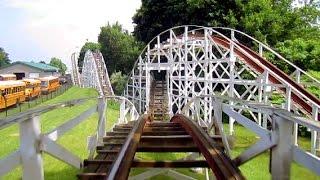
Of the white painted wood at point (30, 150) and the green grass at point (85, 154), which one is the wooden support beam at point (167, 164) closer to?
the white painted wood at point (30, 150)

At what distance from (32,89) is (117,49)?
2821cm

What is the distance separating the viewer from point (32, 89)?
36.2 meters

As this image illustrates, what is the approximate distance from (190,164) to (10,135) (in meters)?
14.4

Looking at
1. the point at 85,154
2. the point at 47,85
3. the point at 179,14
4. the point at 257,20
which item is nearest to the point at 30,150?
the point at 85,154

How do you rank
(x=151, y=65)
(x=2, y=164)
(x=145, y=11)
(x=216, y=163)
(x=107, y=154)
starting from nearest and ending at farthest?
(x=2, y=164)
(x=216, y=163)
(x=107, y=154)
(x=151, y=65)
(x=145, y=11)

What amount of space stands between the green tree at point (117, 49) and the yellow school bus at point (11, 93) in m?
25.3

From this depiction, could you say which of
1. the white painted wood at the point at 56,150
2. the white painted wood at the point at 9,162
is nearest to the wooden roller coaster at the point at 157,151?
the white painted wood at the point at 56,150

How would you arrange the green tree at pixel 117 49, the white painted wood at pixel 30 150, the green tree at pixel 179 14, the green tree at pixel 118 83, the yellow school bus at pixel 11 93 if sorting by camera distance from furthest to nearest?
the green tree at pixel 117 49, the green tree at pixel 118 83, the green tree at pixel 179 14, the yellow school bus at pixel 11 93, the white painted wood at pixel 30 150

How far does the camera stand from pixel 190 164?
4.72 m

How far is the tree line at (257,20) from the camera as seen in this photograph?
22.6 m

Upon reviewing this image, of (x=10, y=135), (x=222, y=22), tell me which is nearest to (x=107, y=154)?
(x=10, y=135)

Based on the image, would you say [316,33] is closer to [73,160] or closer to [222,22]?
[222,22]

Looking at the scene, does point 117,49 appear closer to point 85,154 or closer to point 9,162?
point 85,154

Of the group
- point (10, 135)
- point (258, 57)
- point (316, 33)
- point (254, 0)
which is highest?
point (254, 0)
